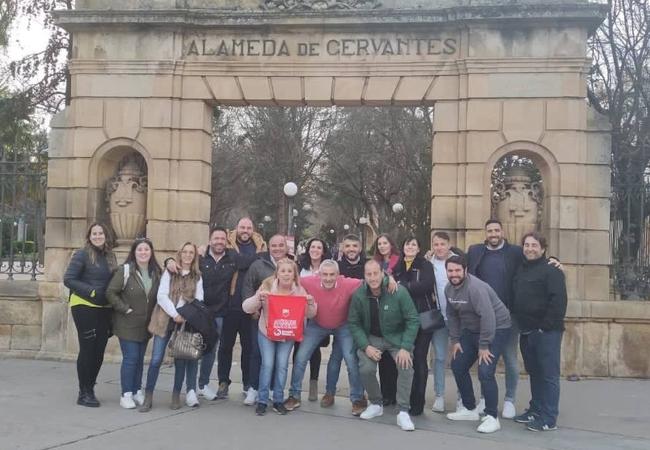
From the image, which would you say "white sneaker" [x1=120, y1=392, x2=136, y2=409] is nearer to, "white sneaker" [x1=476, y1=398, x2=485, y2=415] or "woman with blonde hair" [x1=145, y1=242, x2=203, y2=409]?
"woman with blonde hair" [x1=145, y1=242, x2=203, y2=409]

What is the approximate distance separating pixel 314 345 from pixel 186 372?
131cm

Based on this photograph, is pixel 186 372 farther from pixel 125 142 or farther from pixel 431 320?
pixel 125 142

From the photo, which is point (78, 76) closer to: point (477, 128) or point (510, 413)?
point (477, 128)

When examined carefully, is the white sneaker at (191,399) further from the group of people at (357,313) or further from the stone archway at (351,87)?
the stone archway at (351,87)

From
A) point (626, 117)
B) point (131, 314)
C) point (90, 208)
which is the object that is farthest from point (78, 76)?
point (626, 117)

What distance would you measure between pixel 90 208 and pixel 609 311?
7286 mm

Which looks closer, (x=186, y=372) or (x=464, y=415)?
(x=464, y=415)

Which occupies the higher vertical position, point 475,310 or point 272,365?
point 475,310

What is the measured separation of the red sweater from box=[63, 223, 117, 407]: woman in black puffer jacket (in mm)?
1985

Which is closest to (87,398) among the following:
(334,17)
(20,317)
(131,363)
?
(131,363)

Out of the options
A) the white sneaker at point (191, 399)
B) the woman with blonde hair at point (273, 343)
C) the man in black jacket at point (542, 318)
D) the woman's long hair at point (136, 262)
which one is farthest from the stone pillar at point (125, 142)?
the man in black jacket at point (542, 318)

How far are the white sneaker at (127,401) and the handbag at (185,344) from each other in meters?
0.69

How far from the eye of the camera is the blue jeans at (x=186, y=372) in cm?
689

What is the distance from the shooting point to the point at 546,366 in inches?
249
